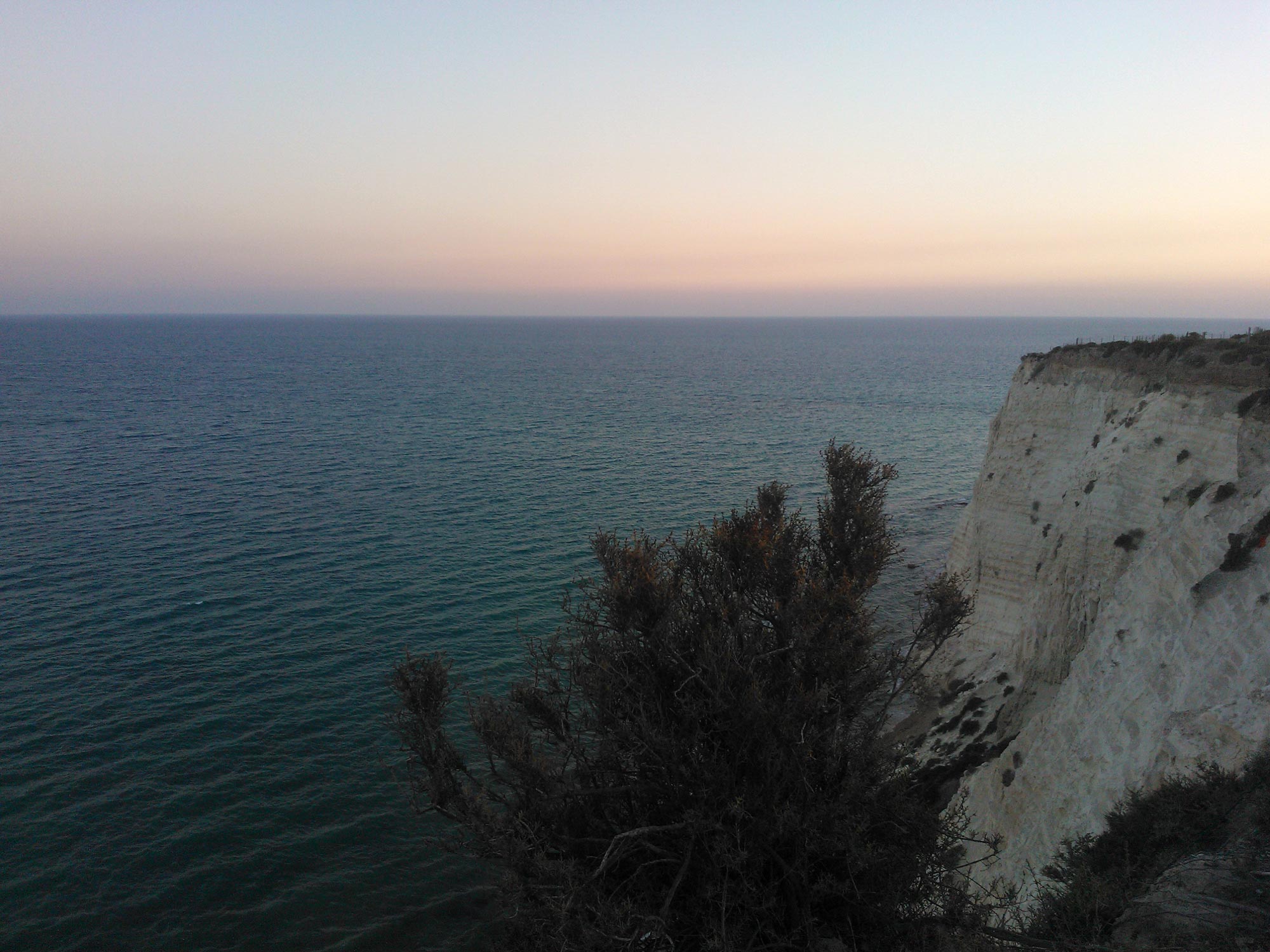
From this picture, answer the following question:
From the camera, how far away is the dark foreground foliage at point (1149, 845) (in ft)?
37.2

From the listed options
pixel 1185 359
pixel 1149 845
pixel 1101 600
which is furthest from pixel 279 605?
pixel 1185 359

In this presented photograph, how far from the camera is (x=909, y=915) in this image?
42.2 feet

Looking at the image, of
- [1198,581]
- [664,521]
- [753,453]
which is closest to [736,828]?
[1198,581]

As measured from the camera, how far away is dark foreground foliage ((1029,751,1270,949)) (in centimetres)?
1134

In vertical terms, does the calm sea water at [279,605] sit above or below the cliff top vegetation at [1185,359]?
below

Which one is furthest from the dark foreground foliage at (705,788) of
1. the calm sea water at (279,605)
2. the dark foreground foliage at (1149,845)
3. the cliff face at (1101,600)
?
the calm sea water at (279,605)

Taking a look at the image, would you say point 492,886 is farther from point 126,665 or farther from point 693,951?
point 126,665

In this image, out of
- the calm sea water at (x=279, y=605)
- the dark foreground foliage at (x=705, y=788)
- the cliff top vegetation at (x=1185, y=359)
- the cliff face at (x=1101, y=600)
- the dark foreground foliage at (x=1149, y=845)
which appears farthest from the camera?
the cliff top vegetation at (x=1185, y=359)

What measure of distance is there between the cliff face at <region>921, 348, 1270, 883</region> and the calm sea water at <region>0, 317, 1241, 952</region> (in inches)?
426

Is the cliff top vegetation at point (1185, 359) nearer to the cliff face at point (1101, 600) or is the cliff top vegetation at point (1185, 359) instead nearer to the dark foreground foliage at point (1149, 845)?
the cliff face at point (1101, 600)

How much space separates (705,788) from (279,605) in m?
31.0

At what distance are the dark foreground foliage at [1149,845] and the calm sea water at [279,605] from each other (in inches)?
626

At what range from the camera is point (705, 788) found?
41.5 feet

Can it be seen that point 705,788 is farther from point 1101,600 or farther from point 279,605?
point 279,605
